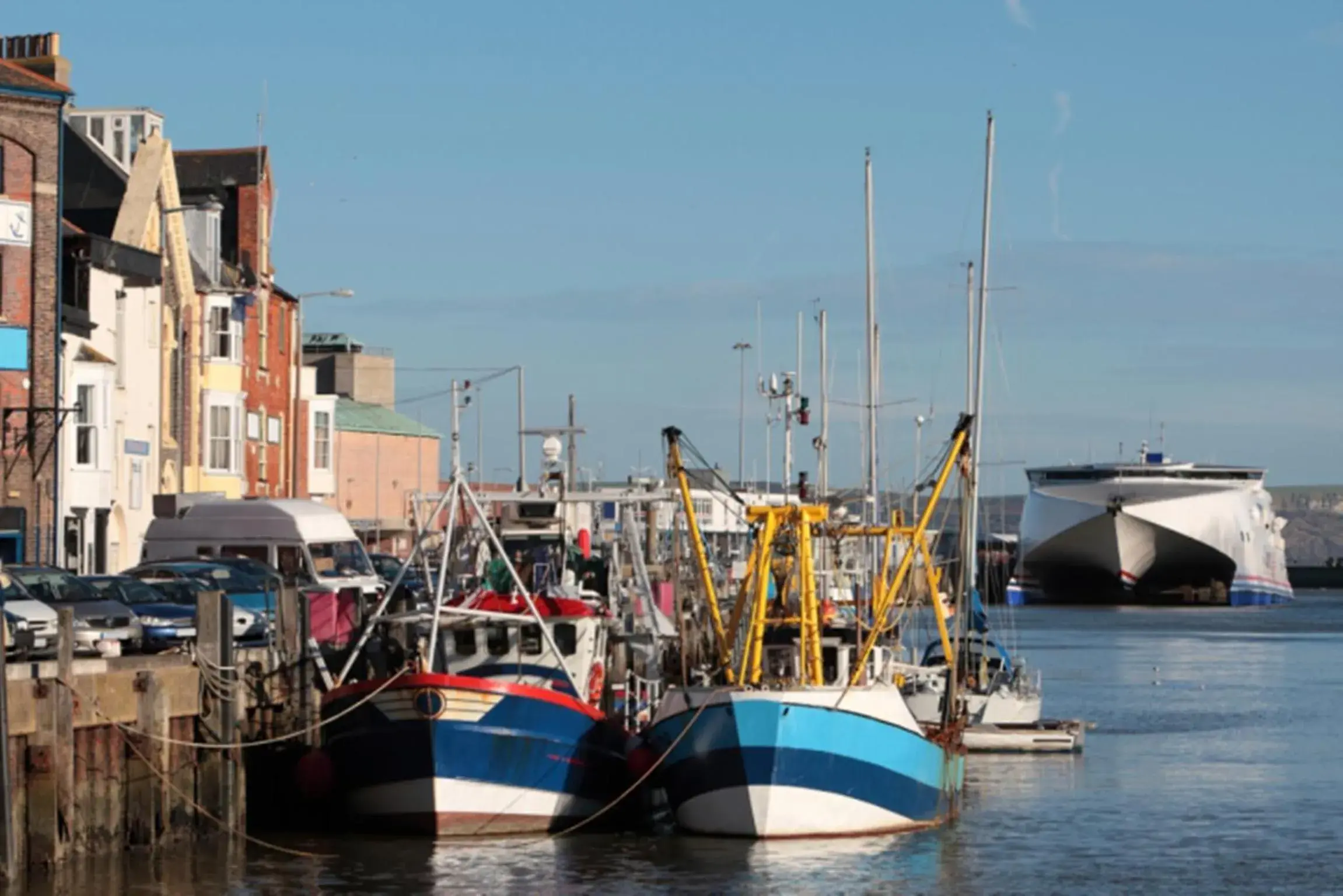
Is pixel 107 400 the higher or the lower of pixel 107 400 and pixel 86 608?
the higher

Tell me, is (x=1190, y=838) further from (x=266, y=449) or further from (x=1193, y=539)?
(x=1193, y=539)

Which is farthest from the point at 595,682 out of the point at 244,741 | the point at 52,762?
the point at 52,762

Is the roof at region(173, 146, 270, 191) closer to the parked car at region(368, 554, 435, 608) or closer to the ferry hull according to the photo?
the parked car at region(368, 554, 435, 608)

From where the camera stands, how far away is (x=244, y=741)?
34.0m

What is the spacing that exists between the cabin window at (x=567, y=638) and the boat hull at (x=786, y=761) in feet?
6.31

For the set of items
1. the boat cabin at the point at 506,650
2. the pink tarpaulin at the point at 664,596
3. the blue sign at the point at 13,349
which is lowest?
the boat cabin at the point at 506,650

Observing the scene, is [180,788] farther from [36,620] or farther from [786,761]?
[786,761]

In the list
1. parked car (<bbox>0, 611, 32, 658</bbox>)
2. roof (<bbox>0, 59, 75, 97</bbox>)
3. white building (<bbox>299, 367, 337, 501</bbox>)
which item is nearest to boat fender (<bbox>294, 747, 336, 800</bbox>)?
parked car (<bbox>0, 611, 32, 658</bbox>)

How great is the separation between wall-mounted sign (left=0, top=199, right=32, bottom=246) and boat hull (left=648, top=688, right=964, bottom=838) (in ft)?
80.8

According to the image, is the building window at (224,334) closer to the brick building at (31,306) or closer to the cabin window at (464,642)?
the brick building at (31,306)

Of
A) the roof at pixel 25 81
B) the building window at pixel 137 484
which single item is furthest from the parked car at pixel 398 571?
the roof at pixel 25 81

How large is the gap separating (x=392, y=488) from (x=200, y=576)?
226 ft

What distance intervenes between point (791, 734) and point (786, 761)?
0.47 metres

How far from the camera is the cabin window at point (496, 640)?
35312mm
